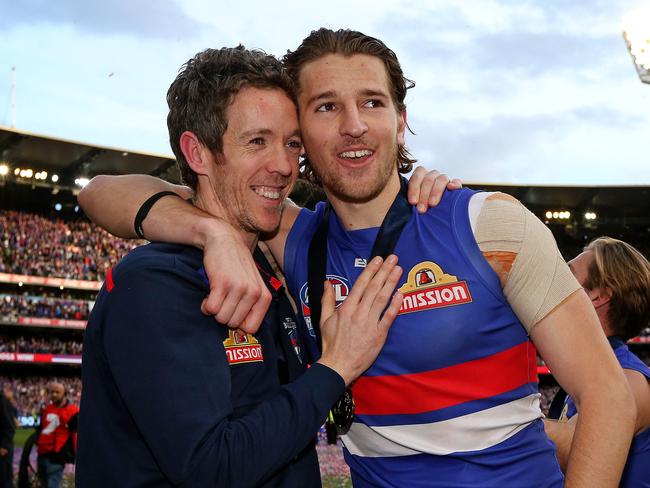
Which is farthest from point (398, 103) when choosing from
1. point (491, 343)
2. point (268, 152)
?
point (491, 343)

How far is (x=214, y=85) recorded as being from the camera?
9.19 feet

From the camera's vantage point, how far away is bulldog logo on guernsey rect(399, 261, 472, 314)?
266 cm

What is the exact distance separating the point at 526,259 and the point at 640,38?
27.8 metres

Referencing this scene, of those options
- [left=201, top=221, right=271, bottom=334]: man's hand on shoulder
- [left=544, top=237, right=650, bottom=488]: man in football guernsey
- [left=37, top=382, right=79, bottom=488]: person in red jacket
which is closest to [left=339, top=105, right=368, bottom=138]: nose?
[left=201, top=221, right=271, bottom=334]: man's hand on shoulder

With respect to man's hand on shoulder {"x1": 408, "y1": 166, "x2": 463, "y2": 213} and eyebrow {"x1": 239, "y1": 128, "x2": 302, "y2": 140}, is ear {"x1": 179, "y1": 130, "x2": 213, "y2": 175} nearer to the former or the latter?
eyebrow {"x1": 239, "y1": 128, "x2": 302, "y2": 140}

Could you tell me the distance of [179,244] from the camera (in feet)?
8.79

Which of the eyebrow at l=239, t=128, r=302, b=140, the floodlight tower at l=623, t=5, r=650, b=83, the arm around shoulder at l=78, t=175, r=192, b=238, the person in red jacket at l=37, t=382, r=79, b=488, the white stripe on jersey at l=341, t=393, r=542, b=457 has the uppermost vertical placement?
the floodlight tower at l=623, t=5, r=650, b=83

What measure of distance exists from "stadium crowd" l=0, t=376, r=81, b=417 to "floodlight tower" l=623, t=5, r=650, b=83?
28.9m

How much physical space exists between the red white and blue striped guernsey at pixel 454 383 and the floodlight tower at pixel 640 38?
87.5ft

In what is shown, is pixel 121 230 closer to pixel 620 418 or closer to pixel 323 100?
pixel 323 100

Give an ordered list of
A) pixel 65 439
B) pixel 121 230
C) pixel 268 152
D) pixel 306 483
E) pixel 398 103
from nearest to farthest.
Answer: pixel 306 483
pixel 268 152
pixel 121 230
pixel 398 103
pixel 65 439

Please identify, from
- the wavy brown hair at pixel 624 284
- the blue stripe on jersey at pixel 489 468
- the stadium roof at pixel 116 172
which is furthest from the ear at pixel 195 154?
the stadium roof at pixel 116 172

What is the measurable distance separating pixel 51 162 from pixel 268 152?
39890mm

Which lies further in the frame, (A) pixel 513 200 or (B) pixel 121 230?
(B) pixel 121 230
